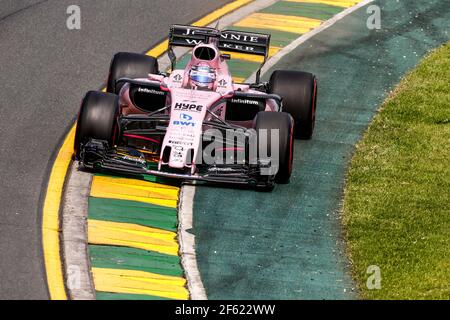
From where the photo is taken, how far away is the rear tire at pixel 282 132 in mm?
16547

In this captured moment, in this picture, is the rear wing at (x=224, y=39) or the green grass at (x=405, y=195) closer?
the green grass at (x=405, y=195)

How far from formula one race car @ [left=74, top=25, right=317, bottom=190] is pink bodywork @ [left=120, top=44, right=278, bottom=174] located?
1 cm

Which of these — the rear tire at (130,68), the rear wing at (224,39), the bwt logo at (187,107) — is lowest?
the bwt logo at (187,107)

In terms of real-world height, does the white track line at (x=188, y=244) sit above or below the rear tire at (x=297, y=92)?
below

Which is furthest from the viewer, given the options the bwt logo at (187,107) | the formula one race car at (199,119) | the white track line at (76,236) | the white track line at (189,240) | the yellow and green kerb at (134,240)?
the bwt logo at (187,107)

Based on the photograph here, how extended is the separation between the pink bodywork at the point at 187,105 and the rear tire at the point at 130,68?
27cm

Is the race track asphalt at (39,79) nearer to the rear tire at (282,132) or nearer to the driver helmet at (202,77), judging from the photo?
the driver helmet at (202,77)

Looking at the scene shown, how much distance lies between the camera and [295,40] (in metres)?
23.0

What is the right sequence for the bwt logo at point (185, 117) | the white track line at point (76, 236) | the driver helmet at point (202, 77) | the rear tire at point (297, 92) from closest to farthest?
the white track line at point (76, 236) < the bwt logo at point (185, 117) < the driver helmet at point (202, 77) < the rear tire at point (297, 92)

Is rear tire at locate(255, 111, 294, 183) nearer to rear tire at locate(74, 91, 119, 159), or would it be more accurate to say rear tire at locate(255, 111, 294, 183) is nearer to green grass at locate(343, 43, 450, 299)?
green grass at locate(343, 43, 450, 299)

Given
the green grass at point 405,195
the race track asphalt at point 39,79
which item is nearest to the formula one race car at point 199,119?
the race track asphalt at point 39,79

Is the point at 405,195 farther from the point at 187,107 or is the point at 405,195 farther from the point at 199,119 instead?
the point at 187,107

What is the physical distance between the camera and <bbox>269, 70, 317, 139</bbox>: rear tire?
1816 centimetres

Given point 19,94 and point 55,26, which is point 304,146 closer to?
point 19,94
